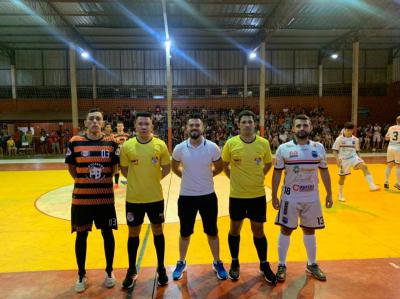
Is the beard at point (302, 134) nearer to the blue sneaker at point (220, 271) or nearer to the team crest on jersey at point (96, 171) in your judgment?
the blue sneaker at point (220, 271)

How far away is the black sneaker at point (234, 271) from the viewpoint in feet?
13.8

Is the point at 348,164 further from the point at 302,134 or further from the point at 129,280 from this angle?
the point at 129,280

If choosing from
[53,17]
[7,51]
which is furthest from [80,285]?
[7,51]

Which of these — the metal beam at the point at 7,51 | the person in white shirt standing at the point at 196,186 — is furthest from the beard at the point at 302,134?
the metal beam at the point at 7,51

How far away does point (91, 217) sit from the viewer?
13.5ft

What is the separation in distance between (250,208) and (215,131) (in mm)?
19295

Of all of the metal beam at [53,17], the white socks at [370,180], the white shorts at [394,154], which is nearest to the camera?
the white socks at [370,180]

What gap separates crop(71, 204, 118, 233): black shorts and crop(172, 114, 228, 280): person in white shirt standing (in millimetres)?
858

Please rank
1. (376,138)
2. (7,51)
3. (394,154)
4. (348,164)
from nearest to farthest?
(348,164)
(394,154)
(376,138)
(7,51)

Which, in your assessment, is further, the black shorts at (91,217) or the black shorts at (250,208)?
the black shorts at (250,208)

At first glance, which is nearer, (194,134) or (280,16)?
(194,134)

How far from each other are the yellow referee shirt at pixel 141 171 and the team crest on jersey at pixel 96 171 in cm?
26

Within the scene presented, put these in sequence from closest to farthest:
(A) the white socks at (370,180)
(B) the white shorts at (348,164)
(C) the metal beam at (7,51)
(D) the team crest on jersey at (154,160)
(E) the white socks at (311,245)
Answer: (D) the team crest on jersey at (154,160) < (E) the white socks at (311,245) < (B) the white shorts at (348,164) < (A) the white socks at (370,180) < (C) the metal beam at (7,51)

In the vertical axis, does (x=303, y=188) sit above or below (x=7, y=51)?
below
